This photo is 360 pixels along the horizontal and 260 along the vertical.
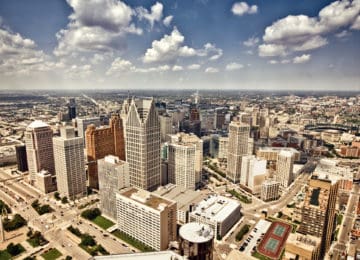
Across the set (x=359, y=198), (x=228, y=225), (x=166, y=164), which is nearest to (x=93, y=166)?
(x=166, y=164)

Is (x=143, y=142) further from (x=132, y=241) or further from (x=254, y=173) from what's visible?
(x=254, y=173)

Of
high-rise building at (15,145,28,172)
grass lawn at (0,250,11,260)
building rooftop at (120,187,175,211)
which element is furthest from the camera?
high-rise building at (15,145,28,172)

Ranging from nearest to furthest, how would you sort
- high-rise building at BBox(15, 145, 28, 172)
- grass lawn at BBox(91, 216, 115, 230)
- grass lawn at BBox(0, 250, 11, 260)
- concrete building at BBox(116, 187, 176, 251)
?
grass lawn at BBox(0, 250, 11, 260)
concrete building at BBox(116, 187, 176, 251)
grass lawn at BBox(91, 216, 115, 230)
high-rise building at BBox(15, 145, 28, 172)

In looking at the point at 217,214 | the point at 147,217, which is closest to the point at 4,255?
the point at 147,217

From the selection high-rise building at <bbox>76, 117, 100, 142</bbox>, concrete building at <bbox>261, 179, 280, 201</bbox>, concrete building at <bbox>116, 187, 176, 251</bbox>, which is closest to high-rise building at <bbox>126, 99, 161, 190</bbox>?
concrete building at <bbox>116, 187, 176, 251</bbox>

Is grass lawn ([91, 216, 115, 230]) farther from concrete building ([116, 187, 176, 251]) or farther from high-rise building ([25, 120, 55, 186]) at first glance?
high-rise building ([25, 120, 55, 186])

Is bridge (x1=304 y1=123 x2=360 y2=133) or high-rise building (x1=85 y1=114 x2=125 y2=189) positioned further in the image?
bridge (x1=304 y1=123 x2=360 y2=133)

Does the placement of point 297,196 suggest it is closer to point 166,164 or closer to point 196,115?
point 166,164
